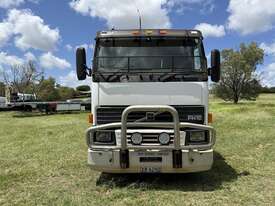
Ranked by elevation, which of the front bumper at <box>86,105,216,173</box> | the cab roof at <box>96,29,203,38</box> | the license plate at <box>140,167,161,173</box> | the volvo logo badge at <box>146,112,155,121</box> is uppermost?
the cab roof at <box>96,29,203,38</box>

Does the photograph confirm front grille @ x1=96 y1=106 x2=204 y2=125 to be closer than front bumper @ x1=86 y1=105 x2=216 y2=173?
No

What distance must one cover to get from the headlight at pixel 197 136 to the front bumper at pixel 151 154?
4.0 inches

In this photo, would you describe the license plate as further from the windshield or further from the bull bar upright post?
the windshield

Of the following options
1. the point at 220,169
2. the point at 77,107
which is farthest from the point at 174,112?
the point at 77,107

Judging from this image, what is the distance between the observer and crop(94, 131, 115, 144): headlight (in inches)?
281

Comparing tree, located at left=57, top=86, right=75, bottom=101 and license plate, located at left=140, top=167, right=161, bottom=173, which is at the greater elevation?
tree, located at left=57, top=86, right=75, bottom=101

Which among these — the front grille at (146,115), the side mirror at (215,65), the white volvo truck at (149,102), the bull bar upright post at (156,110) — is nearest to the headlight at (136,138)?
the white volvo truck at (149,102)

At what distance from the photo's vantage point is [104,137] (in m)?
7.20

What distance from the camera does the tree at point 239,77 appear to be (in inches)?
1806

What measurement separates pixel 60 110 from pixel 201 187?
100ft

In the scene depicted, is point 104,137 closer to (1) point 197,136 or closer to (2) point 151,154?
(2) point 151,154

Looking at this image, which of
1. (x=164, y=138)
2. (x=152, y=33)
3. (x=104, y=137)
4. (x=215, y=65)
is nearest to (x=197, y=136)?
(x=164, y=138)

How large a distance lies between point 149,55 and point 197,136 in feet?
5.58

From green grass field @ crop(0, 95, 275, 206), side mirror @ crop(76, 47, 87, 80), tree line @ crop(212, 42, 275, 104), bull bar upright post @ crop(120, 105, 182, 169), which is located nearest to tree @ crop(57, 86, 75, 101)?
tree line @ crop(212, 42, 275, 104)
